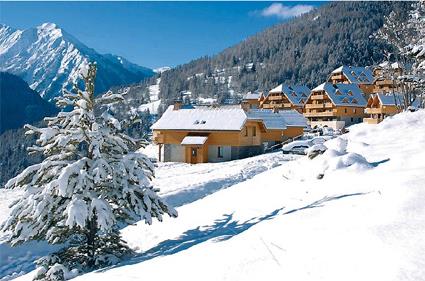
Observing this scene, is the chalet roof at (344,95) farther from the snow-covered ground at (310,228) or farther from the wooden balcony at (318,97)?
the snow-covered ground at (310,228)

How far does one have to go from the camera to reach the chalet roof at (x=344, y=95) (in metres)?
80.8

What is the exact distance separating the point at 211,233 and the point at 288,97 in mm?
92773

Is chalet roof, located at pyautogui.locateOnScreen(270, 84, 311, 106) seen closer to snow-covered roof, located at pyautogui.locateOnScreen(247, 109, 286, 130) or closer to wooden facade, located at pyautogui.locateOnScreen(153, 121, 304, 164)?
snow-covered roof, located at pyautogui.locateOnScreen(247, 109, 286, 130)

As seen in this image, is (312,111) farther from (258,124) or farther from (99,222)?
(99,222)

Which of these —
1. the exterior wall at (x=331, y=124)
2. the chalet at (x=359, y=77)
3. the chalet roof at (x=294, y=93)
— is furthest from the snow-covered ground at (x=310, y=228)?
the chalet at (x=359, y=77)

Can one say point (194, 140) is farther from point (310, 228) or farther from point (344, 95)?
point (344, 95)

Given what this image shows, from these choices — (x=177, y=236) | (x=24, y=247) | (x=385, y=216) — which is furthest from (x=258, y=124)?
(x=385, y=216)

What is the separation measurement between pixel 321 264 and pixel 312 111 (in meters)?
81.9

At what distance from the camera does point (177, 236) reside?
13648 mm

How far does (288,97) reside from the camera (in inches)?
4018

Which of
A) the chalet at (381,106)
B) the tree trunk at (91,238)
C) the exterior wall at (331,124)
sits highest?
the chalet at (381,106)

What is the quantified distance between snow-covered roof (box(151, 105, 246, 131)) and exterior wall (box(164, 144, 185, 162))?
2.17 meters

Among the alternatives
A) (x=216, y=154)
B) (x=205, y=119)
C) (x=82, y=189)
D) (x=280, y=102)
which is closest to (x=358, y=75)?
(x=280, y=102)

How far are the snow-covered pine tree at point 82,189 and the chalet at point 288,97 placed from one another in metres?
89.9
